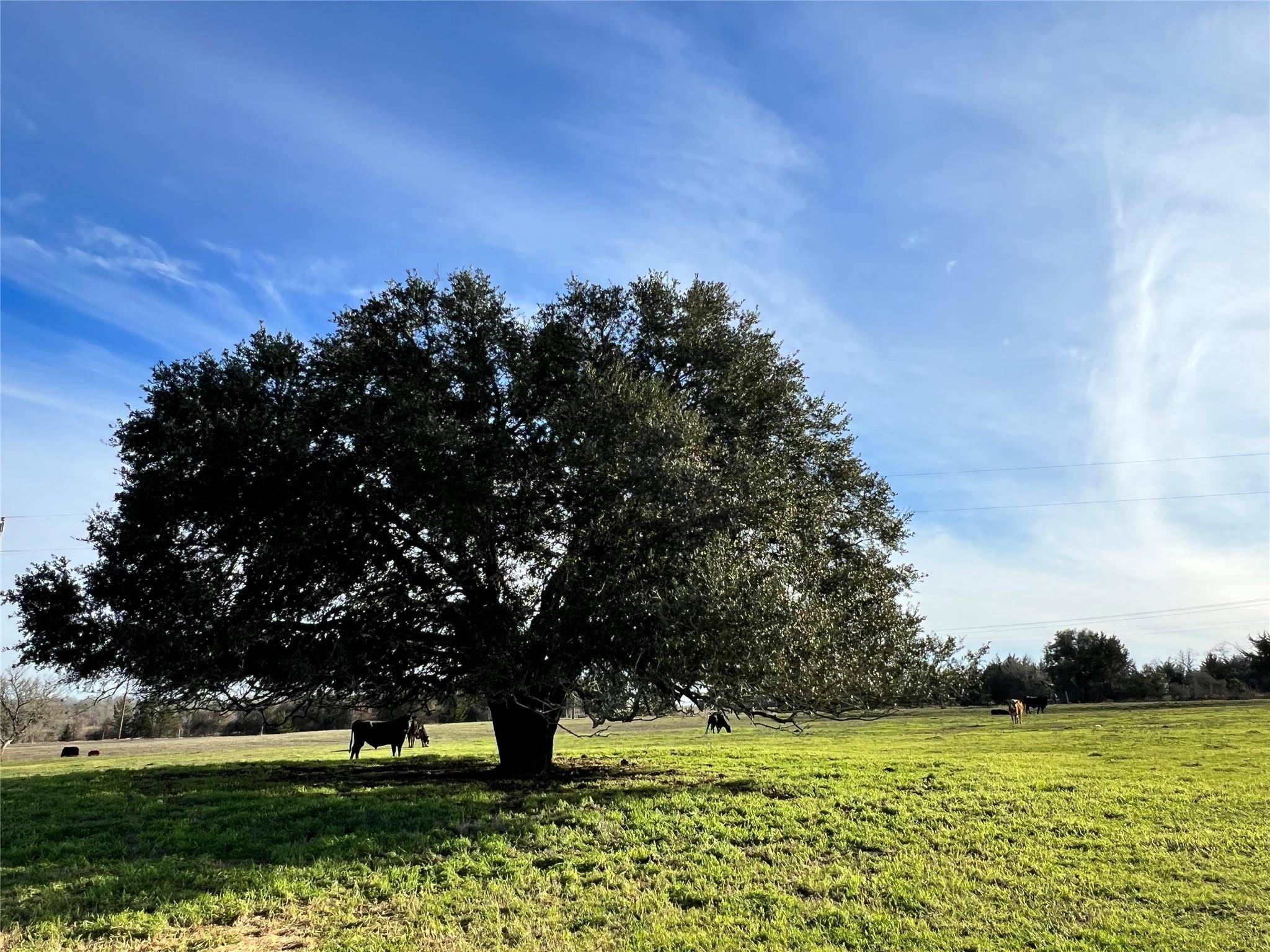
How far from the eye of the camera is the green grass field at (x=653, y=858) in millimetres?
9047

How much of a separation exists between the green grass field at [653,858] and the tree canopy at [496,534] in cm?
253

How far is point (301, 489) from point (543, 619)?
22.0 ft

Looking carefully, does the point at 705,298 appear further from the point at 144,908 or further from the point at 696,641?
the point at 144,908

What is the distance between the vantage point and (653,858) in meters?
12.2

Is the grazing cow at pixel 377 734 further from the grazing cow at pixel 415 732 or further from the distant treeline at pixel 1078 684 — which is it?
the distant treeline at pixel 1078 684

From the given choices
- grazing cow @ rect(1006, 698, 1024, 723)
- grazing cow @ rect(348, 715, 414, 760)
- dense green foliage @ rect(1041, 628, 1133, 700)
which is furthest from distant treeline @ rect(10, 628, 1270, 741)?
grazing cow @ rect(348, 715, 414, 760)

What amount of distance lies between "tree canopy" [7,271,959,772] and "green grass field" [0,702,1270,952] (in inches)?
99.7

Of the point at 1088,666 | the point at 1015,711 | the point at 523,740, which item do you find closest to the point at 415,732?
the point at 523,740

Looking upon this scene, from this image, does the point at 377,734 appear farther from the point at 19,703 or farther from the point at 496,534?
the point at 19,703

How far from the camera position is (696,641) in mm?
14875

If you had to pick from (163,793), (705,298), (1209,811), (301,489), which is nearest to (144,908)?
(301,489)

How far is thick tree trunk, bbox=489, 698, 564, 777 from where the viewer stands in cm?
2111

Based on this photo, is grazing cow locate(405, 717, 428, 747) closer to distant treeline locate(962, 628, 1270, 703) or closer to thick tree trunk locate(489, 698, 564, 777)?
thick tree trunk locate(489, 698, 564, 777)

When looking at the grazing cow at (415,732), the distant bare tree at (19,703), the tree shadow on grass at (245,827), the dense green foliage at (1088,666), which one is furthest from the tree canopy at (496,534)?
the dense green foliage at (1088,666)
